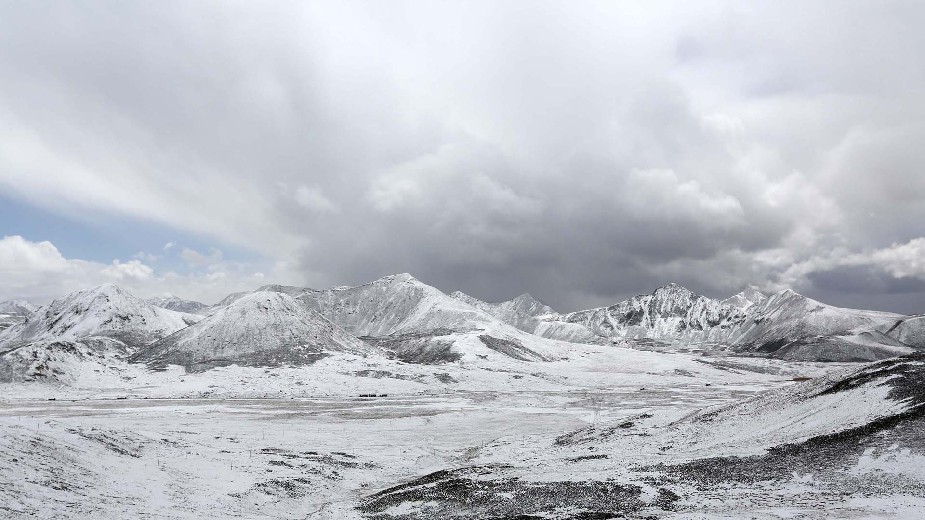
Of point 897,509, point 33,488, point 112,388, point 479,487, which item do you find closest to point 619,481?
point 479,487

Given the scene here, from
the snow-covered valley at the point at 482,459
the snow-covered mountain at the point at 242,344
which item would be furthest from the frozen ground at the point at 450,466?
the snow-covered mountain at the point at 242,344

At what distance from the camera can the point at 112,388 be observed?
403 ft

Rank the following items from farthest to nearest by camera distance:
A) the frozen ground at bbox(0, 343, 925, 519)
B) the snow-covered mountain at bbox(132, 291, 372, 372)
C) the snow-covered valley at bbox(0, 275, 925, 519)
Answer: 1. the snow-covered mountain at bbox(132, 291, 372, 372)
2. the snow-covered valley at bbox(0, 275, 925, 519)
3. the frozen ground at bbox(0, 343, 925, 519)

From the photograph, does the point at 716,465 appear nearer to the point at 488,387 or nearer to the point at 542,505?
the point at 542,505

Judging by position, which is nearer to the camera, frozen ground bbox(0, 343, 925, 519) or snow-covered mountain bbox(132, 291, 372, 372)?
frozen ground bbox(0, 343, 925, 519)

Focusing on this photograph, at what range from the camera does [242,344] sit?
179000 mm

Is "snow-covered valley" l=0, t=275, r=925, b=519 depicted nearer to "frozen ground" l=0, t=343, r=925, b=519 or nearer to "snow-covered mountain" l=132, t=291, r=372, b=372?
"frozen ground" l=0, t=343, r=925, b=519

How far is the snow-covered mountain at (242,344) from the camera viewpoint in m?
164

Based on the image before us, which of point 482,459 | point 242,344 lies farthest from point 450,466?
point 242,344

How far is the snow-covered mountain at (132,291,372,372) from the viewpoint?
163500 millimetres

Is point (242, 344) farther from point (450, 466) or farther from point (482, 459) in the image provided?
point (450, 466)

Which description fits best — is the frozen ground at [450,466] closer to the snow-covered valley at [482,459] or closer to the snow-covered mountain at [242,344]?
the snow-covered valley at [482,459]

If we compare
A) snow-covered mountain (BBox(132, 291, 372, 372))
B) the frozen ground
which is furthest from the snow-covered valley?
snow-covered mountain (BBox(132, 291, 372, 372))

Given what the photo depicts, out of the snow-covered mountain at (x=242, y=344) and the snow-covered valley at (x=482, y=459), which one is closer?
the snow-covered valley at (x=482, y=459)
